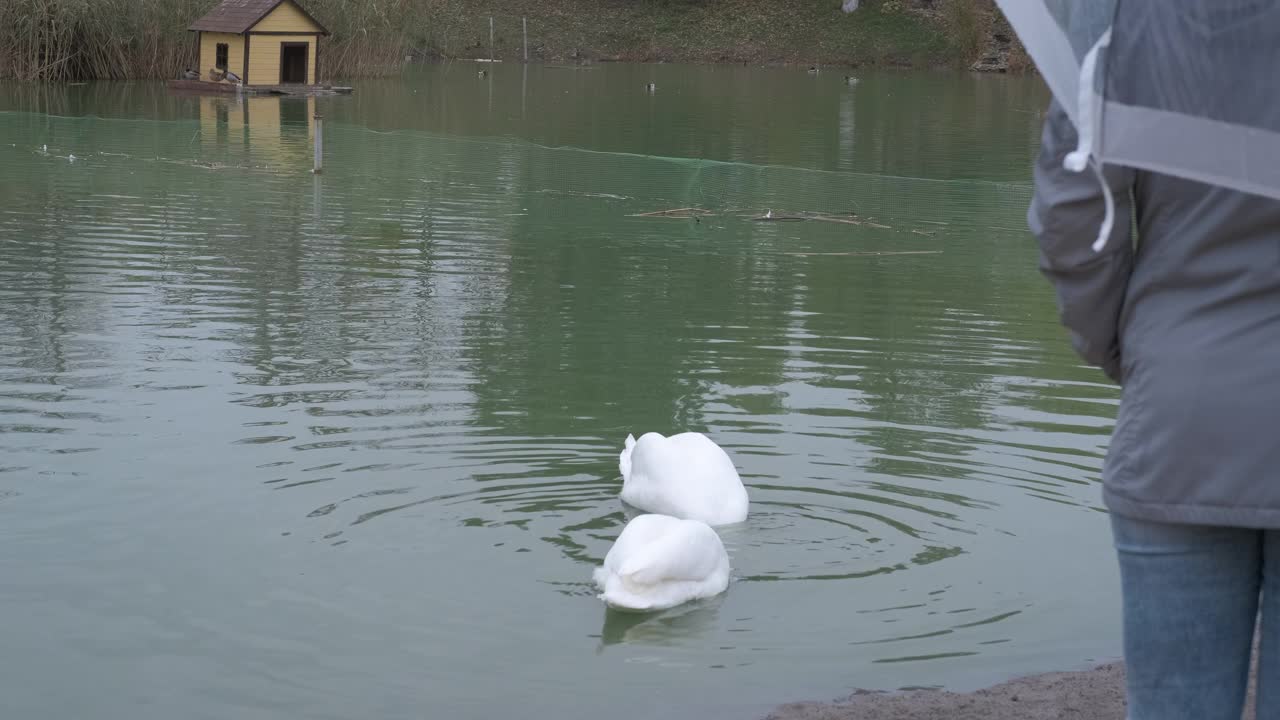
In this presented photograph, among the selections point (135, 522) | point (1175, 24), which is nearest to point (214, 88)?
point (135, 522)

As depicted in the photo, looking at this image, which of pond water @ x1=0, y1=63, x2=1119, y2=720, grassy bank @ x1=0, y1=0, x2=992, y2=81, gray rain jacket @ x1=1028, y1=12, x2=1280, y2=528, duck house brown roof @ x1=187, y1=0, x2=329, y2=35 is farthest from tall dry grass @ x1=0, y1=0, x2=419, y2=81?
gray rain jacket @ x1=1028, y1=12, x2=1280, y2=528

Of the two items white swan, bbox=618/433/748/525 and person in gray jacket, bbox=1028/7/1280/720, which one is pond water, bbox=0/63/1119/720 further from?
person in gray jacket, bbox=1028/7/1280/720

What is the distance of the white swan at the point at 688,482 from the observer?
5934mm

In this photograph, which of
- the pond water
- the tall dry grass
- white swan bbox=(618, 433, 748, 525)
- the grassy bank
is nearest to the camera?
the pond water

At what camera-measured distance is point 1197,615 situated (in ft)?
7.07

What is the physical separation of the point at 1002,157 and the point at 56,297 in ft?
57.0

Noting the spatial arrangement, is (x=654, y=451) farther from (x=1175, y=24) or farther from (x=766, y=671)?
(x=1175, y=24)

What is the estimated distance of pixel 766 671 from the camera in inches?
185

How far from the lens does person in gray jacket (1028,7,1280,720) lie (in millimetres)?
2066

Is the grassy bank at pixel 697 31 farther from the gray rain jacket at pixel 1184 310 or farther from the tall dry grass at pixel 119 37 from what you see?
the gray rain jacket at pixel 1184 310

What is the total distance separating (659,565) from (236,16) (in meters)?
33.1

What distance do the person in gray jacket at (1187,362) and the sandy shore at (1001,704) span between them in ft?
6.48

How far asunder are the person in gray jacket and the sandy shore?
198 cm

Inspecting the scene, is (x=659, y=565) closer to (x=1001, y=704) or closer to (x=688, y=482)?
(x=688, y=482)
